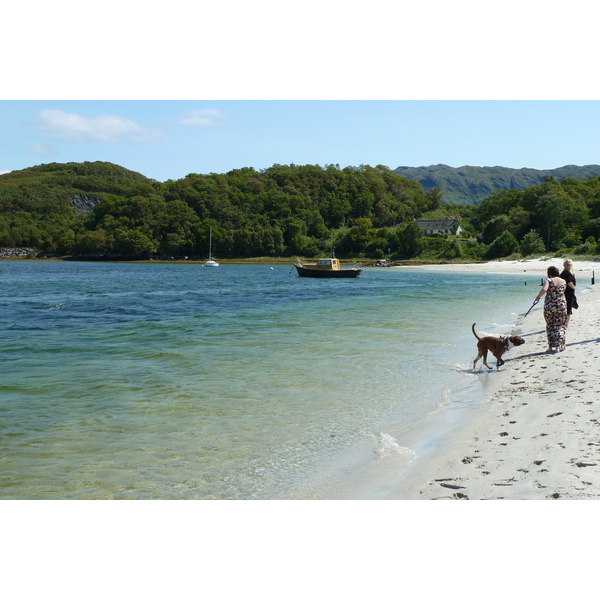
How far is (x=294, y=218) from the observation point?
149m

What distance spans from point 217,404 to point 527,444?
4.93m

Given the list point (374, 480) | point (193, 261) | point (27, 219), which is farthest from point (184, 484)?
point (27, 219)

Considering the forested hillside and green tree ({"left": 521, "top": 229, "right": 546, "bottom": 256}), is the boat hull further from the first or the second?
green tree ({"left": 521, "top": 229, "right": 546, "bottom": 256})

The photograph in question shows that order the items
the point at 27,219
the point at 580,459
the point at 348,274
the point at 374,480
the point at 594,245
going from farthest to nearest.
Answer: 1. the point at 27,219
2. the point at 594,245
3. the point at 348,274
4. the point at 374,480
5. the point at 580,459

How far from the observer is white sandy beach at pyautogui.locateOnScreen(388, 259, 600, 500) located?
4551mm

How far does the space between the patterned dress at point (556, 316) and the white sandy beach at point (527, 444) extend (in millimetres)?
662

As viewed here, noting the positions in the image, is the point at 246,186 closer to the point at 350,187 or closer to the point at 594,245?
the point at 350,187

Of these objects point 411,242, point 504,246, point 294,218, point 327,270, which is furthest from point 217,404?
point 294,218

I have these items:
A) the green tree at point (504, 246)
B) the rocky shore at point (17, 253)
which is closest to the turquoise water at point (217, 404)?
the green tree at point (504, 246)

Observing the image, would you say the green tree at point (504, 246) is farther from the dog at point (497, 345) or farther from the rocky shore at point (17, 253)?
the rocky shore at point (17, 253)

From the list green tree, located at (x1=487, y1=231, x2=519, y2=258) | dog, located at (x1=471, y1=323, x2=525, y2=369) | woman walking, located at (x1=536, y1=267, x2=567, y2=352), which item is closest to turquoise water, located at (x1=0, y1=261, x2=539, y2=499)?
dog, located at (x1=471, y1=323, x2=525, y2=369)

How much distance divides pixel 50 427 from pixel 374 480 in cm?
489

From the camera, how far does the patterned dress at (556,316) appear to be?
10.9m

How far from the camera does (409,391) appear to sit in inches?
377
